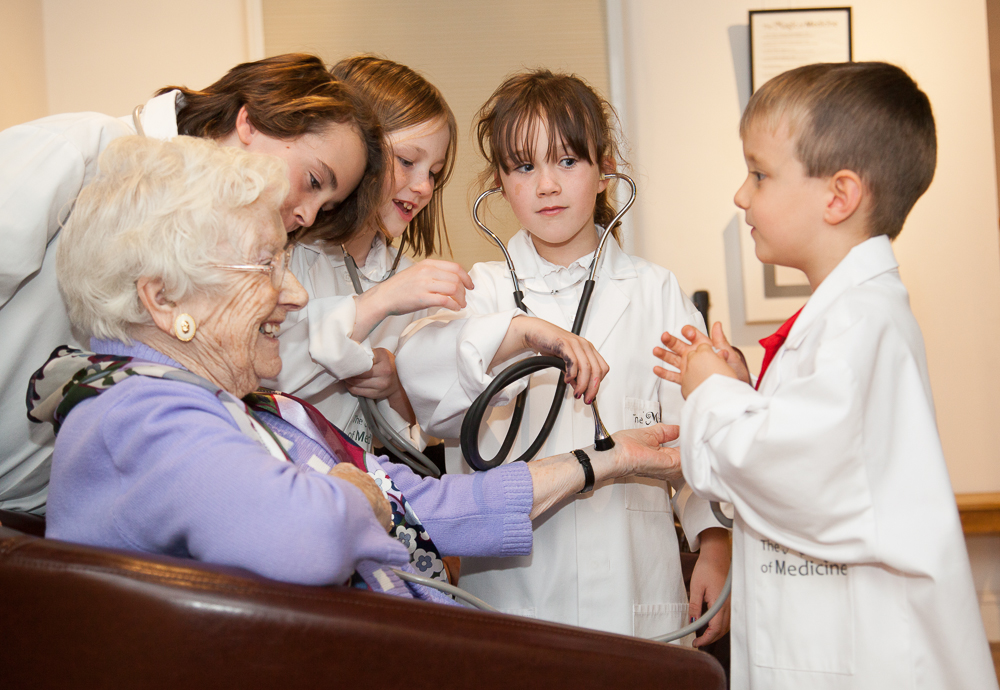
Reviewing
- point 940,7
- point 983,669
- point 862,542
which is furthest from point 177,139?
point 940,7

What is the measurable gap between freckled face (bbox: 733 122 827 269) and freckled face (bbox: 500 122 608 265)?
1.30 ft

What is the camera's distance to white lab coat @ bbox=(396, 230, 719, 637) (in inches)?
52.9

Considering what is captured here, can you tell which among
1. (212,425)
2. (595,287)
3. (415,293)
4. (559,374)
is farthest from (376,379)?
(212,425)

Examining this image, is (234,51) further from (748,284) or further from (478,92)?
(748,284)

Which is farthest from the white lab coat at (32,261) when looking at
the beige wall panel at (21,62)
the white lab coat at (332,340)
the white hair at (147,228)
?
the beige wall panel at (21,62)

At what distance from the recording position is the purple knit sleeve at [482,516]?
3.91ft

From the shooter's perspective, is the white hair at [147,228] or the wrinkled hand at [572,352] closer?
the white hair at [147,228]

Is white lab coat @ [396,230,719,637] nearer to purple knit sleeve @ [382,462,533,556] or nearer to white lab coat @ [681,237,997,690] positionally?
purple knit sleeve @ [382,462,533,556]

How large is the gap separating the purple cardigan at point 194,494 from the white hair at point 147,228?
160mm

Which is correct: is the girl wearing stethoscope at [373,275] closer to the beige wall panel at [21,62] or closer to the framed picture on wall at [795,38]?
the beige wall panel at [21,62]

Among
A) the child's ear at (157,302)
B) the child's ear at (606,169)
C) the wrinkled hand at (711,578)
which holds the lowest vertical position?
the wrinkled hand at (711,578)

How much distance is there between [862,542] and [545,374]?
680mm

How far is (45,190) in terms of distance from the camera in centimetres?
107

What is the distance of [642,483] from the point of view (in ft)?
4.68
